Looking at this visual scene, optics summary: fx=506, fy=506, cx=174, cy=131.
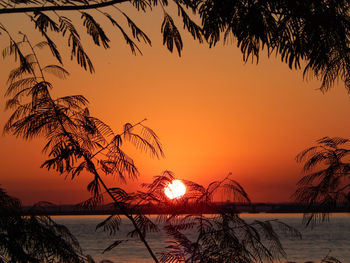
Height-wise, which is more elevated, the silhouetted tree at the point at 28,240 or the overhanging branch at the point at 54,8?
the overhanging branch at the point at 54,8

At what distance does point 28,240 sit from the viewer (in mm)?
3223

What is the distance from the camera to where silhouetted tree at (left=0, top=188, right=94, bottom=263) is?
3102 mm

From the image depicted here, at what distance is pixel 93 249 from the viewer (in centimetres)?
5656

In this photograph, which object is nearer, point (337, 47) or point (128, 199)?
point (337, 47)

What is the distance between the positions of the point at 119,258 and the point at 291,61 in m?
46.8

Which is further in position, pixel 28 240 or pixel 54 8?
pixel 28 240

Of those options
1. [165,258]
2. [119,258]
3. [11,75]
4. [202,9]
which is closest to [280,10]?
[202,9]

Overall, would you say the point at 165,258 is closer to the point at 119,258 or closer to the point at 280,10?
the point at 280,10

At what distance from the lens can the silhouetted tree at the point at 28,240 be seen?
3102 millimetres

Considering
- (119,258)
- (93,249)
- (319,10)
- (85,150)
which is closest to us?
(319,10)

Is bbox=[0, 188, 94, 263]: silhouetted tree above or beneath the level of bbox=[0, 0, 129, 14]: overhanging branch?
beneath

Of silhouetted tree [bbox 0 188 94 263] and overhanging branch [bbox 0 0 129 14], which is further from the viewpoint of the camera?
silhouetted tree [bbox 0 188 94 263]

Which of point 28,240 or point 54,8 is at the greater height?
point 54,8

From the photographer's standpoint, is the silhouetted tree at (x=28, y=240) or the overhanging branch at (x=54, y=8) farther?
the silhouetted tree at (x=28, y=240)
